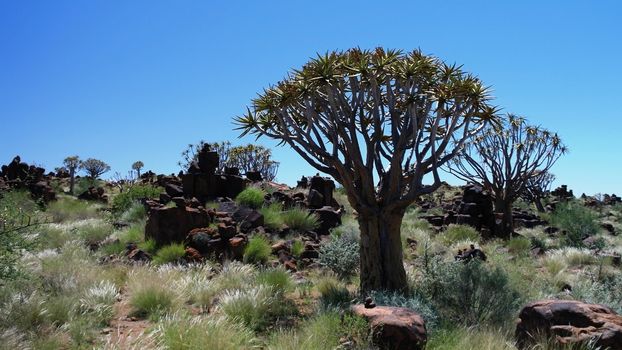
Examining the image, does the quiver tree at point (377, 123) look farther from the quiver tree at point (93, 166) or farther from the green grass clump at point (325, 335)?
the quiver tree at point (93, 166)


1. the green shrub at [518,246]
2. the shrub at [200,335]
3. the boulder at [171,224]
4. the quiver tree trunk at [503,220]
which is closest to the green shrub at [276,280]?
the shrub at [200,335]

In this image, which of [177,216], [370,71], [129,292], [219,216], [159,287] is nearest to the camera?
[159,287]

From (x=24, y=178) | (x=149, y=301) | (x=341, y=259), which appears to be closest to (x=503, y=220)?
(x=341, y=259)

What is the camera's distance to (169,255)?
40.2 feet

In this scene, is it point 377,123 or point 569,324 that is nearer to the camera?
point 569,324

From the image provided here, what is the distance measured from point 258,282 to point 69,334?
3.38 metres

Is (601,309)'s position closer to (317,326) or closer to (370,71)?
(317,326)

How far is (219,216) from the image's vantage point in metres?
15.9

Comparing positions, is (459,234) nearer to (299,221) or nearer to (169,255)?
(299,221)

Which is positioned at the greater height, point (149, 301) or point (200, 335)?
point (149, 301)

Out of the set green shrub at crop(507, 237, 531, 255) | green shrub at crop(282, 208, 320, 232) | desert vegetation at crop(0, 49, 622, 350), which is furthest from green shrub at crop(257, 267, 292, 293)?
green shrub at crop(507, 237, 531, 255)

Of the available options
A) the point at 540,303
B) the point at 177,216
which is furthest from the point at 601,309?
the point at 177,216

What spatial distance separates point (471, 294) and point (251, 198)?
11.6 metres

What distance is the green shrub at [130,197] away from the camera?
21.0m
